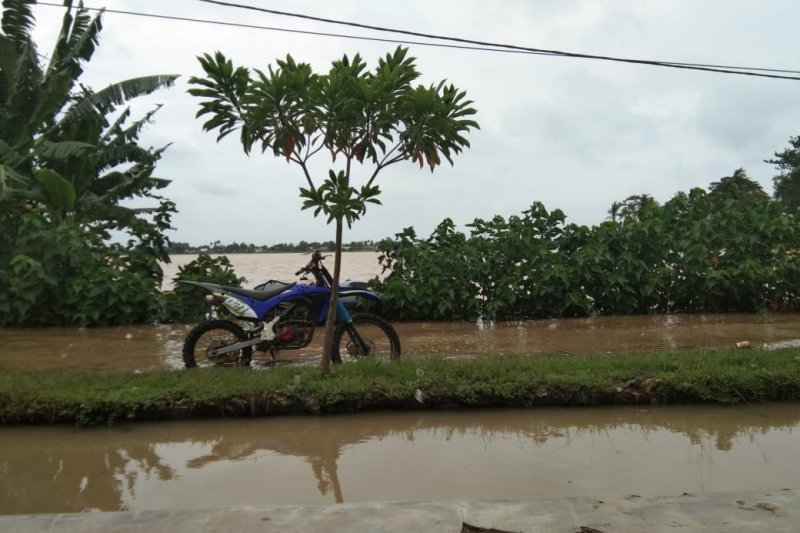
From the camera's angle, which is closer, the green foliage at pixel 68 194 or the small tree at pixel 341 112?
the small tree at pixel 341 112

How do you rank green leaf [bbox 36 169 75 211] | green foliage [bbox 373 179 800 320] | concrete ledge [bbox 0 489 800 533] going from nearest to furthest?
concrete ledge [bbox 0 489 800 533]
green foliage [bbox 373 179 800 320]
green leaf [bbox 36 169 75 211]

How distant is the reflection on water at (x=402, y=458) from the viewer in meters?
3.86

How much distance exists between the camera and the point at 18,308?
992 cm

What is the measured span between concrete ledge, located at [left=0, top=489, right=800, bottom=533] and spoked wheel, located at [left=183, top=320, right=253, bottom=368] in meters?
3.59

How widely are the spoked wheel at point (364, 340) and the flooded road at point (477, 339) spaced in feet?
1.73

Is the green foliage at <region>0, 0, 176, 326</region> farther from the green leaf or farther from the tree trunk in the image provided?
the tree trunk

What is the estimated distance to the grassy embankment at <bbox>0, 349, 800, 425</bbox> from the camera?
5055 mm

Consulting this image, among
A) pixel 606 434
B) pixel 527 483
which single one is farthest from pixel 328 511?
pixel 606 434

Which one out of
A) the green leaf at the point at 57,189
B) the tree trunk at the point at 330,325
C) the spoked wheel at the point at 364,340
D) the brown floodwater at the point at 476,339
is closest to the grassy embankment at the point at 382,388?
the tree trunk at the point at 330,325

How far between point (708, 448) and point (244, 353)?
4454mm

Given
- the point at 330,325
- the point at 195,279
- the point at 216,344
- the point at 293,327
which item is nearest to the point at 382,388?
the point at 330,325

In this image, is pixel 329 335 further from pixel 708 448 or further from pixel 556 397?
pixel 708 448

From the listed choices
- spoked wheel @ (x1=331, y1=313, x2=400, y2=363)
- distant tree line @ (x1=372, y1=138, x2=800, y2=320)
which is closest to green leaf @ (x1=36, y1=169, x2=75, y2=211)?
distant tree line @ (x1=372, y1=138, x2=800, y2=320)

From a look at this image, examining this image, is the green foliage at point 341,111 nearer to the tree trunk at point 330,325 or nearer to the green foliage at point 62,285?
the tree trunk at point 330,325
